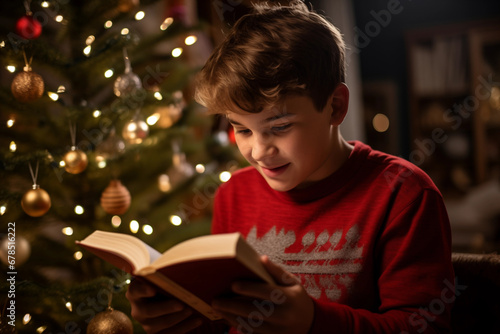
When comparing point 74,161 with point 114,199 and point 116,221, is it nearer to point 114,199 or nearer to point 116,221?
point 114,199

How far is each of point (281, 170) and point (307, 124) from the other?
98 mm

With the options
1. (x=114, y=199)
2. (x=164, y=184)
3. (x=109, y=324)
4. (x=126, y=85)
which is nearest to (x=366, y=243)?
(x=109, y=324)

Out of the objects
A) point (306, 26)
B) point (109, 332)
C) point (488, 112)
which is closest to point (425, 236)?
point (306, 26)

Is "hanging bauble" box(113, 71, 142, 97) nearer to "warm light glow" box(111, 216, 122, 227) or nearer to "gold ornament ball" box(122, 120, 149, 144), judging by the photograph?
"gold ornament ball" box(122, 120, 149, 144)

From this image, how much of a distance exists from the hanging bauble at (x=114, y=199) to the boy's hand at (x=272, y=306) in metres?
0.62

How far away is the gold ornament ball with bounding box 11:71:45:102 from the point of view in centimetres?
107

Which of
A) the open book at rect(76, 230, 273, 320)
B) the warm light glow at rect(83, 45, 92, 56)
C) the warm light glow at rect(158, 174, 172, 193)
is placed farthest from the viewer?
the warm light glow at rect(158, 174, 172, 193)

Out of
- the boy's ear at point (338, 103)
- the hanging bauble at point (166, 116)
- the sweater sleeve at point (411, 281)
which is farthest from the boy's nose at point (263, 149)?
the hanging bauble at point (166, 116)

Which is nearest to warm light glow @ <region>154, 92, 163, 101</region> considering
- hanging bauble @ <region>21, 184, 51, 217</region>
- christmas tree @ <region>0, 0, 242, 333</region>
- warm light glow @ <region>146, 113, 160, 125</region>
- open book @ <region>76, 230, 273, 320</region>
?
christmas tree @ <region>0, 0, 242, 333</region>

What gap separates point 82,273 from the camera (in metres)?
1.33

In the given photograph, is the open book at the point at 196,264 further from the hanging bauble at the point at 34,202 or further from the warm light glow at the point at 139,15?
the warm light glow at the point at 139,15

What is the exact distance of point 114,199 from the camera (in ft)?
3.94

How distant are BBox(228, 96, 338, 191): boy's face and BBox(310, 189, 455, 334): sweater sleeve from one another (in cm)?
19

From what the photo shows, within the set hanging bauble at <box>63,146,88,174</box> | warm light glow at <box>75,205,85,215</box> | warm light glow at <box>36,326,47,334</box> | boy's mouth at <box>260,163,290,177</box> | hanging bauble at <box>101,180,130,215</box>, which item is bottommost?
warm light glow at <box>36,326,47,334</box>
